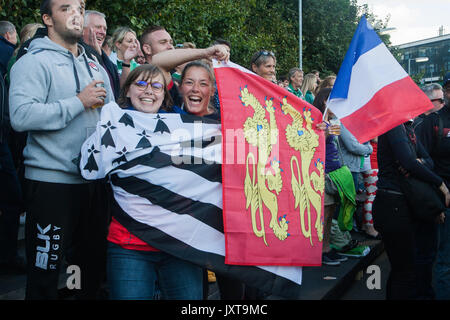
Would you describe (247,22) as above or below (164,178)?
above

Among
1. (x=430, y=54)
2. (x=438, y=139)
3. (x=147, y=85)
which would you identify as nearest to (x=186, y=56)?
(x=147, y=85)

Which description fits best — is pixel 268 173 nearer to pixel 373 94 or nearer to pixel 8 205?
pixel 373 94

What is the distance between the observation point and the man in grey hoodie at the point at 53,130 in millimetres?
2508

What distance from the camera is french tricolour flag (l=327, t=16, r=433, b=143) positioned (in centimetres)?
329

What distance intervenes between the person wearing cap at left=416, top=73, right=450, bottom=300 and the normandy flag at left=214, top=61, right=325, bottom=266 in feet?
4.71

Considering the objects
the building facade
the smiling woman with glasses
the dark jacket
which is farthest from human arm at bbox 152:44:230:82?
the building facade

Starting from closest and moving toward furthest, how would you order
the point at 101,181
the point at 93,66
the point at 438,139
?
the point at 101,181
the point at 93,66
the point at 438,139

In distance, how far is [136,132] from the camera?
2486 millimetres

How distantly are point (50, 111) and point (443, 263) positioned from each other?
3.36m

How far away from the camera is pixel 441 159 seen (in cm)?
404

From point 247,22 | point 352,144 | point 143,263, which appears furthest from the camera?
A: point 247,22

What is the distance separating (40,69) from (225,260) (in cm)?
151

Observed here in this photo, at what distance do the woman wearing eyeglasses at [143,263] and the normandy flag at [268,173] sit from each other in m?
0.29

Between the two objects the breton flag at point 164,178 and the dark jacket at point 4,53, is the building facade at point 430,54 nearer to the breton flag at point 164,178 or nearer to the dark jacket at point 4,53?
the dark jacket at point 4,53
